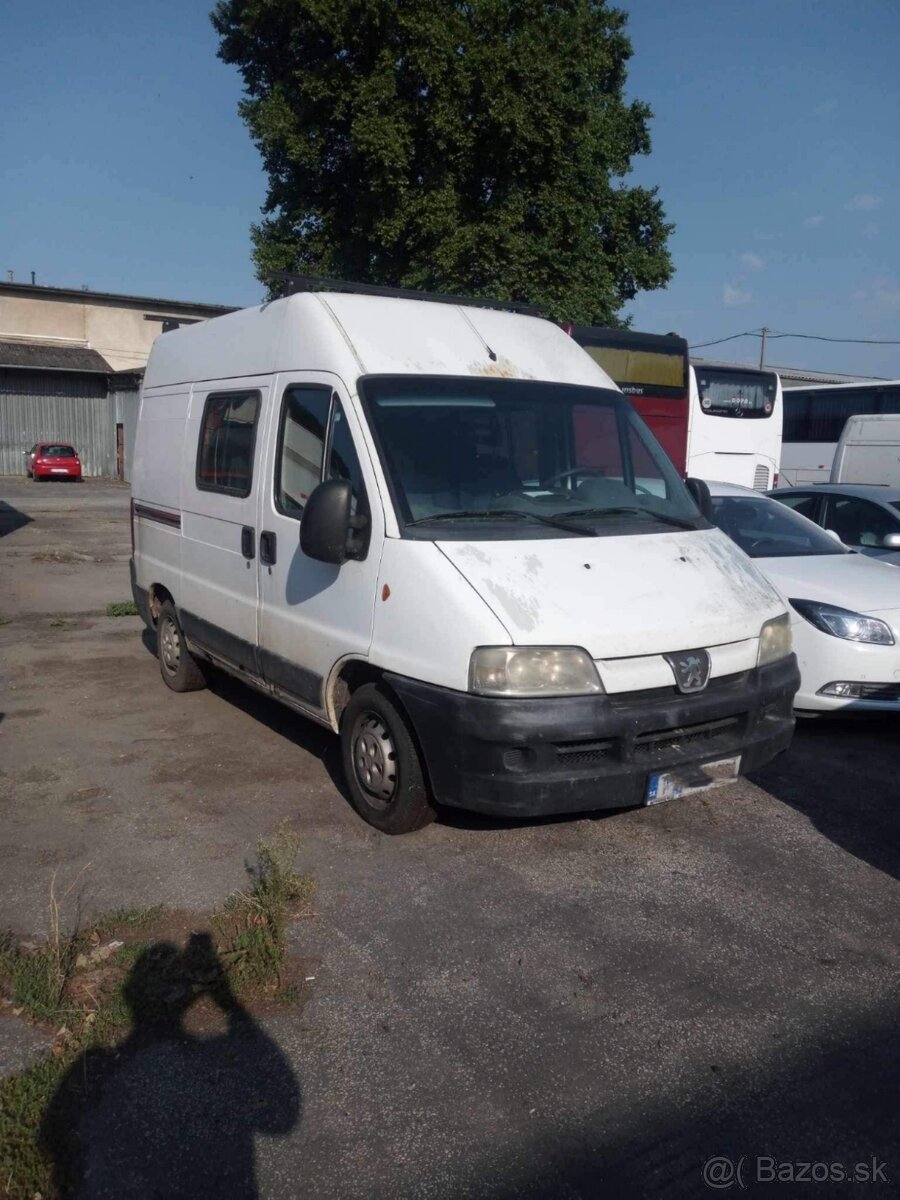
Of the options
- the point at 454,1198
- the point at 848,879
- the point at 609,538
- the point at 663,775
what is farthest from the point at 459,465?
the point at 454,1198

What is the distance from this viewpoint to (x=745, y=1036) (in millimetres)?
3527

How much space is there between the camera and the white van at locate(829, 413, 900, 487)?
20.1 metres

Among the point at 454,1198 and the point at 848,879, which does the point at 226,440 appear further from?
the point at 454,1198

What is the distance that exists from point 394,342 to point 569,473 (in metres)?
1.15

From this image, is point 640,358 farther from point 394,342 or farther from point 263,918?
point 263,918

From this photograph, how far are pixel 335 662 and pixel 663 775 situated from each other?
1725 mm

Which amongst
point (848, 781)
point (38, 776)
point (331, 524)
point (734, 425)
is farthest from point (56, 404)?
point (848, 781)

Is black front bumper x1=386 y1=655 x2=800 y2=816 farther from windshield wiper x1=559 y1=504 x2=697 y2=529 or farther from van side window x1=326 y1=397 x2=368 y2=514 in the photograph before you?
windshield wiper x1=559 y1=504 x2=697 y2=529

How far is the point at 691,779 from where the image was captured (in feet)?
15.4

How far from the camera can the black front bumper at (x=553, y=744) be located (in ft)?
14.3

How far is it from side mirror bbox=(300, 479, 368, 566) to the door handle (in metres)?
0.93

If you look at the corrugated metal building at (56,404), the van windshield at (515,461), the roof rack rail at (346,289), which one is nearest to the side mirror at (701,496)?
the van windshield at (515,461)

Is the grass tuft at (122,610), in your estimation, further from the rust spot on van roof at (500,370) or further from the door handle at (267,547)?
the rust spot on van roof at (500,370)

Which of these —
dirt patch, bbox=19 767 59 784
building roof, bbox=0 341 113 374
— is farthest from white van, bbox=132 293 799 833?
building roof, bbox=0 341 113 374
